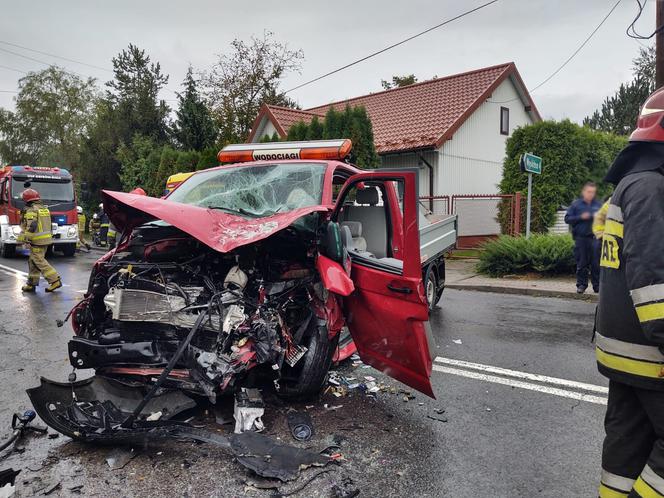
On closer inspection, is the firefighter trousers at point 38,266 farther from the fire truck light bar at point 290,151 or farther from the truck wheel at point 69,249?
the truck wheel at point 69,249

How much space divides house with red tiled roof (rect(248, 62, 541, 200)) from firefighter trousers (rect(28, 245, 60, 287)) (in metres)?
10.2

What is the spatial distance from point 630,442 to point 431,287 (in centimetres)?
479

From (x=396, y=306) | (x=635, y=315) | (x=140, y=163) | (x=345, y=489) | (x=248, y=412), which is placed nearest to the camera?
(x=635, y=315)

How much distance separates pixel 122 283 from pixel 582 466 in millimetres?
3001

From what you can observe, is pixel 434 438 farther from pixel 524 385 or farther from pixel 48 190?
pixel 48 190

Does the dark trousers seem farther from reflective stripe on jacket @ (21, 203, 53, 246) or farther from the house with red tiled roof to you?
reflective stripe on jacket @ (21, 203, 53, 246)

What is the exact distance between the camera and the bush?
9.85 metres

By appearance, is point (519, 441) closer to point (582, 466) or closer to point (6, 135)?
point (582, 466)

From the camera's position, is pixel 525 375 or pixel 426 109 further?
pixel 426 109

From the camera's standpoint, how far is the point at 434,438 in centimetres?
317

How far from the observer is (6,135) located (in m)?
41.9

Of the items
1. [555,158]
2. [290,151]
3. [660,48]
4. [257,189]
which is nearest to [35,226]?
[290,151]

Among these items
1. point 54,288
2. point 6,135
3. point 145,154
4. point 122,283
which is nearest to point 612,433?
point 122,283

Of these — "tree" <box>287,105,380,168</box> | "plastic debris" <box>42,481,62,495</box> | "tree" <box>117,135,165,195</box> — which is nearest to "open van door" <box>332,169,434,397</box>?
"plastic debris" <box>42,481,62,495</box>
